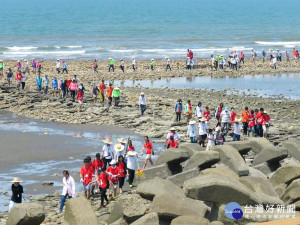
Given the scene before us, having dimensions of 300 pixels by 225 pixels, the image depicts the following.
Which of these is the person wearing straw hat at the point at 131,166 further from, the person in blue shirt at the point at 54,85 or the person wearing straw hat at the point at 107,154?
the person in blue shirt at the point at 54,85

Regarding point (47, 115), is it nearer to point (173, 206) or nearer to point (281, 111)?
point (281, 111)

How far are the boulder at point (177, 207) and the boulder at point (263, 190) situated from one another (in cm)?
125

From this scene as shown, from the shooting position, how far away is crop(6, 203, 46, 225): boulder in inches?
495

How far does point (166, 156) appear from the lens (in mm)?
17359

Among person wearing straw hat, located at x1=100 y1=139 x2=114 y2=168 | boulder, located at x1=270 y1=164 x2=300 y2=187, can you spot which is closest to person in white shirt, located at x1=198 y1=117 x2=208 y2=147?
person wearing straw hat, located at x1=100 y1=139 x2=114 y2=168

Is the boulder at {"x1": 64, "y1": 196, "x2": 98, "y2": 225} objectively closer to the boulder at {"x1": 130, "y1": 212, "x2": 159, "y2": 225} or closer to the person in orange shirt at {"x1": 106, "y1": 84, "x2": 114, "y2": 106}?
the boulder at {"x1": 130, "y1": 212, "x2": 159, "y2": 225}

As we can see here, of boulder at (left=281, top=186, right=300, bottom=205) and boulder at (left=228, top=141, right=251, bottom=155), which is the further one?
boulder at (left=228, top=141, right=251, bottom=155)

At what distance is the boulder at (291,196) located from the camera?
12961 mm

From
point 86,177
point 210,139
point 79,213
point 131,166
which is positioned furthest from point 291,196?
point 210,139

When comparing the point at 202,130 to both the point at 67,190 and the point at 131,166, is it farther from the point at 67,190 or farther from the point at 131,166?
the point at 67,190

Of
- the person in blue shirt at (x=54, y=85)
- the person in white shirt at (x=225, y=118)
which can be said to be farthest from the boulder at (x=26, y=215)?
the person in blue shirt at (x=54, y=85)

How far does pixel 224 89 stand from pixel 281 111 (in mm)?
8393

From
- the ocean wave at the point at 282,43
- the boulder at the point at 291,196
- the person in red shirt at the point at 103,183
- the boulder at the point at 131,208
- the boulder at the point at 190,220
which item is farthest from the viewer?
the ocean wave at the point at 282,43

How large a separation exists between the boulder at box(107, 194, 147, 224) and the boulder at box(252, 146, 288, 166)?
199 inches
